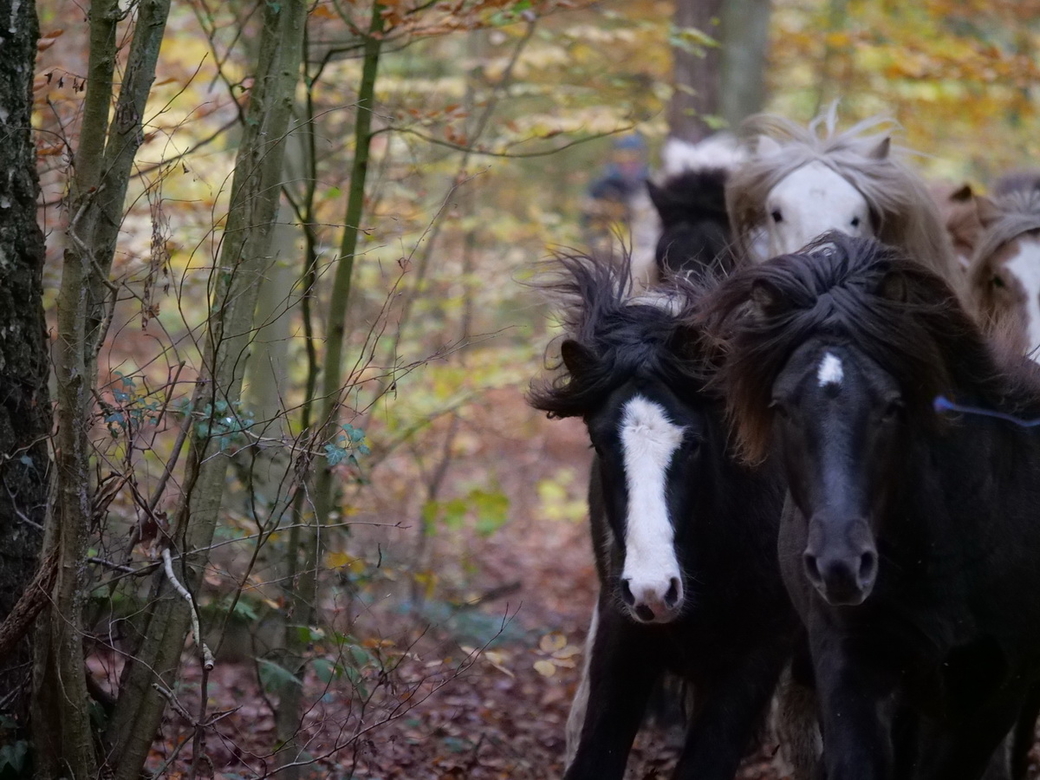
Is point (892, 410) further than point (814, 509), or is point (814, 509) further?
point (892, 410)

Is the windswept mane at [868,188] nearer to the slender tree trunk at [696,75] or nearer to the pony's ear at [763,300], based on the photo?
the pony's ear at [763,300]

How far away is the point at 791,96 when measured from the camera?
23.3 m

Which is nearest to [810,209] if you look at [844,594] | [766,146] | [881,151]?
[881,151]

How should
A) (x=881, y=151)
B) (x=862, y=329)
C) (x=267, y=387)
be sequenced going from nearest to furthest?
(x=862, y=329), (x=881, y=151), (x=267, y=387)

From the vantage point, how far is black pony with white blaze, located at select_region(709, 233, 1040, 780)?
148 inches

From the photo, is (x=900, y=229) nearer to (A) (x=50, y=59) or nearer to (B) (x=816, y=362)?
(B) (x=816, y=362)

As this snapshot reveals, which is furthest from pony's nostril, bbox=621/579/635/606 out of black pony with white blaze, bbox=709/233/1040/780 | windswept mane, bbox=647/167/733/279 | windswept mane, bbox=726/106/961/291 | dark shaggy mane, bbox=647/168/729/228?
dark shaggy mane, bbox=647/168/729/228

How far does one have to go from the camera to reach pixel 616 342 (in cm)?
488

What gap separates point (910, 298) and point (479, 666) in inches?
189

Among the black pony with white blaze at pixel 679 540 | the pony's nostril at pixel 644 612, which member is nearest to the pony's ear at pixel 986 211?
the black pony with white blaze at pixel 679 540

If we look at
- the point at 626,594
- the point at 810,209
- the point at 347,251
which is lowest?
the point at 626,594

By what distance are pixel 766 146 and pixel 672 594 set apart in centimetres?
460

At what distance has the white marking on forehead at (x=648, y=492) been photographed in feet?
13.7

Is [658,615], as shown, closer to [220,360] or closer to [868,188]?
[220,360]
